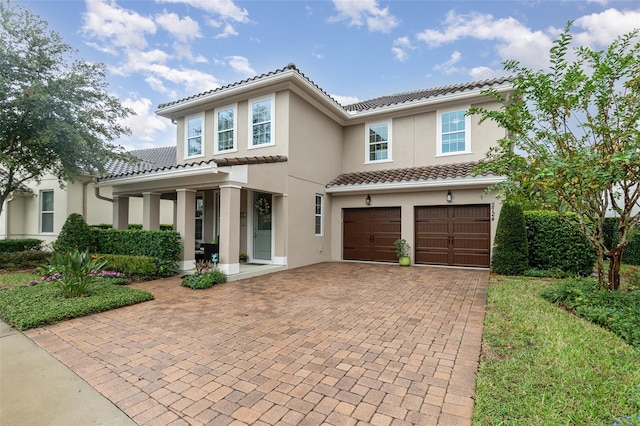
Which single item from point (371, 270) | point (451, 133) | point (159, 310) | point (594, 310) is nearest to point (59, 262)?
point (159, 310)

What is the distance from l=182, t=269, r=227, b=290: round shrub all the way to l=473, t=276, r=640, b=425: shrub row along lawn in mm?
5958

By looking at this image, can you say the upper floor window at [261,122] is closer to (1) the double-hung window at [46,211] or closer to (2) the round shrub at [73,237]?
(2) the round shrub at [73,237]

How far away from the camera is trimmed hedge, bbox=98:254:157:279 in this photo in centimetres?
852

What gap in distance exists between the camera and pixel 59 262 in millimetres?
6461

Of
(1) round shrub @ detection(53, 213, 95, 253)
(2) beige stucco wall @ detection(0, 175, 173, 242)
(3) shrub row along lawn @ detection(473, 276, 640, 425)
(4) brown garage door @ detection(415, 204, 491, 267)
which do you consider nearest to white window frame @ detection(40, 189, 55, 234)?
(2) beige stucco wall @ detection(0, 175, 173, 242)

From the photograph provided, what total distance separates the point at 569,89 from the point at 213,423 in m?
7.49

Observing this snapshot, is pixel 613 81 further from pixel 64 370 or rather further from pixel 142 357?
pixel 64 370

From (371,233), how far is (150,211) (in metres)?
7.97

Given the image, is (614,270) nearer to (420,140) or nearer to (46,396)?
(420,140)

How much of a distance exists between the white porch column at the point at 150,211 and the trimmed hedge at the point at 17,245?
5.99m

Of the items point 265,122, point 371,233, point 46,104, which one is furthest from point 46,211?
point 371,233

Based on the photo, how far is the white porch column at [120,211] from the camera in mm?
11547

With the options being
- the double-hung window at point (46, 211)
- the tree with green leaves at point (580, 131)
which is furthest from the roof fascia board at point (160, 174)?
the tree with green leaves at point (580, 131)

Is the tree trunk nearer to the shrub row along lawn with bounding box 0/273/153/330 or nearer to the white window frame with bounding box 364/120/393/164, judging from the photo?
the white window frame with bounding box 364/120/393/164
